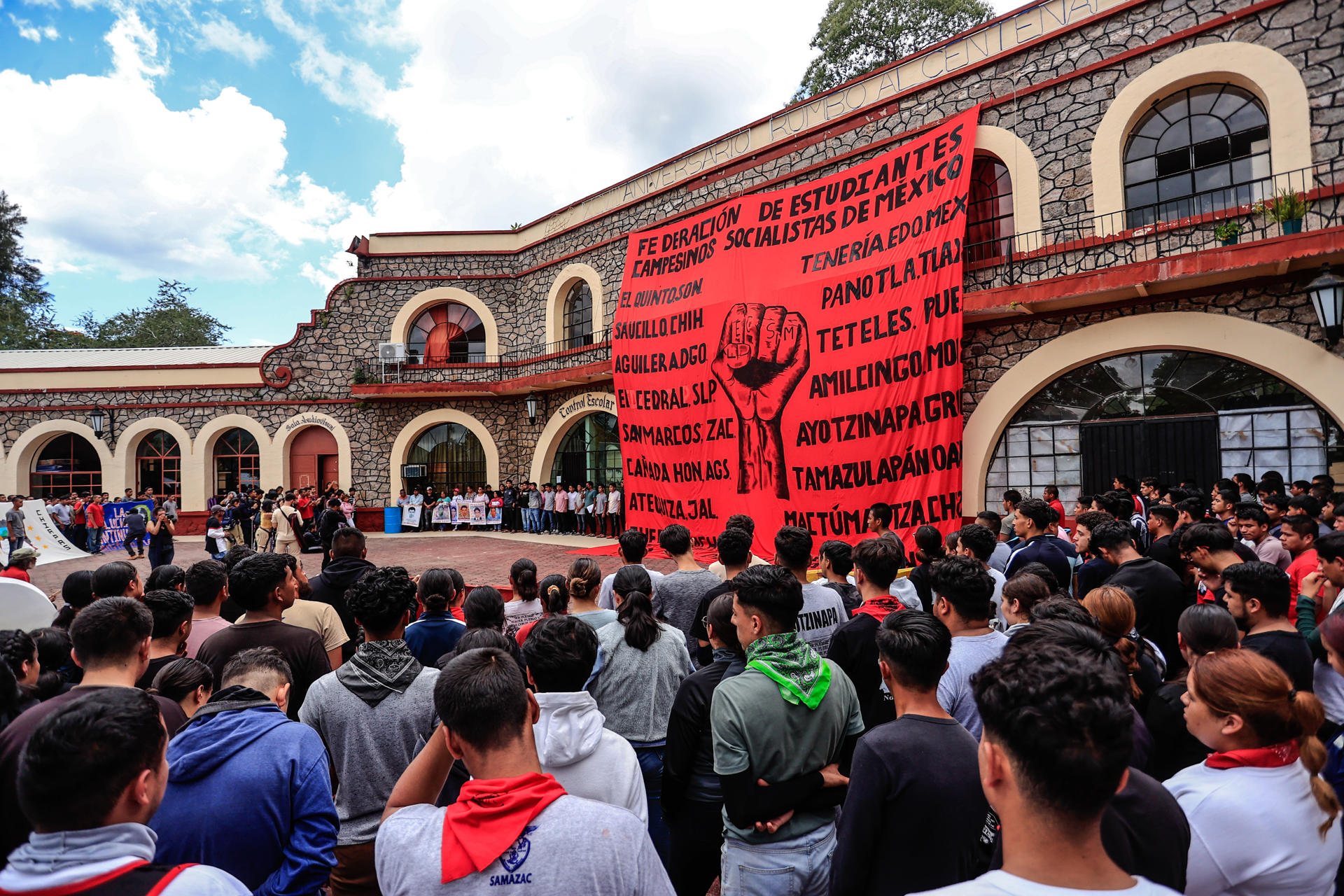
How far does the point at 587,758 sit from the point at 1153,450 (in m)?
9.37

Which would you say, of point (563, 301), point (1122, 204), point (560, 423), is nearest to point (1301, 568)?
point (1122, 204)

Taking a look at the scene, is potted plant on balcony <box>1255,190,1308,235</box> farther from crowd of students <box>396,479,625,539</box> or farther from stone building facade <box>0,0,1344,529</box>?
crowd of students <box>396,479,625,539</box>

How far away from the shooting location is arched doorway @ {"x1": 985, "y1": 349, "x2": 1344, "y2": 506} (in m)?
7.99

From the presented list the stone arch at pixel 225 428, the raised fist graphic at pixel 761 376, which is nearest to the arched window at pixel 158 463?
the stone arch at pixel 225 428

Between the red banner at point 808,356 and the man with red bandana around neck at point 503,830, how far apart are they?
8.07 metres

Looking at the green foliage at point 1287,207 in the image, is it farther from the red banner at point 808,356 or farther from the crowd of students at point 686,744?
the crowd of students at point 686,744

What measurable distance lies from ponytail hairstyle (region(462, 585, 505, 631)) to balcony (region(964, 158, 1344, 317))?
8.07 m

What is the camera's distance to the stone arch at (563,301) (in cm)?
1702

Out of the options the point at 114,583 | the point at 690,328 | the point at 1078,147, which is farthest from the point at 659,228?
the point at 114,583

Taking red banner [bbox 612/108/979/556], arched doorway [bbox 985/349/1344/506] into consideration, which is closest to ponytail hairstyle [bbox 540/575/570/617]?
red banner [bbox 612/108/979/556]

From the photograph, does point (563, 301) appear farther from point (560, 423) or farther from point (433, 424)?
point (433, 424)

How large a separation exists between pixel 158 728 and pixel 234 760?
0.51 m

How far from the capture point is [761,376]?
10.7m

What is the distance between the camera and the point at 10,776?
2.07 m
